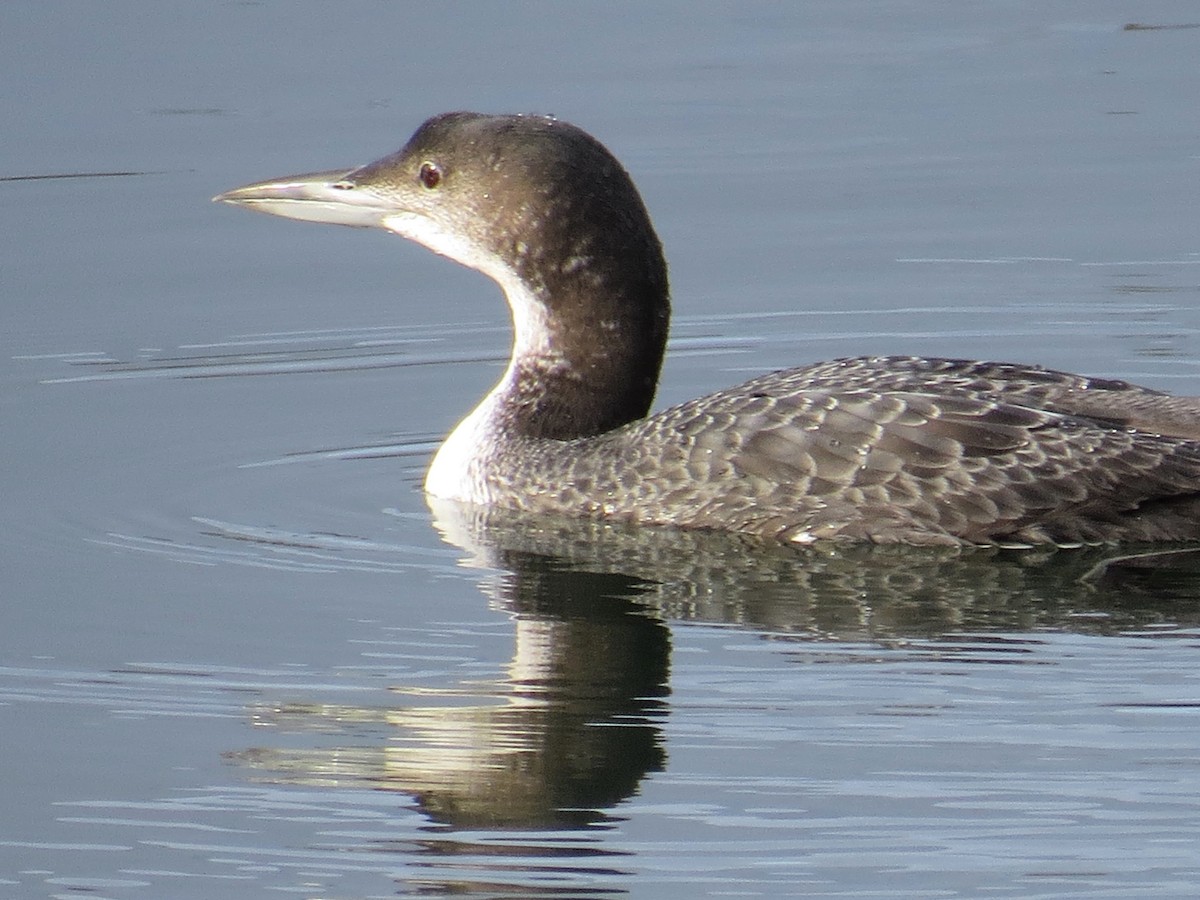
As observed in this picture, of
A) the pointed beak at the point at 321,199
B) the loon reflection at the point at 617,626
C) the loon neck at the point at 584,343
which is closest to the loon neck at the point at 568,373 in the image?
the loon neck at the point at 584,343

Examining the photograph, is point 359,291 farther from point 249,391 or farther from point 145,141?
point 145,141

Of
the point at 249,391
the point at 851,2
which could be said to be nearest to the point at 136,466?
the point at 249,391

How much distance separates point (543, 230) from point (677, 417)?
26.4 inches

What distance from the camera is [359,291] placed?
9805 millimetres

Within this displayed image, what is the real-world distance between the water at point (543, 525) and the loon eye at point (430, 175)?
0.89 m

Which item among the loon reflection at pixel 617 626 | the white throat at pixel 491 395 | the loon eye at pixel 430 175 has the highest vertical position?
the loon eye at pixel 430 175

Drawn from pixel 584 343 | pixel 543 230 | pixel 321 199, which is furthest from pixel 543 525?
pixel 321 199

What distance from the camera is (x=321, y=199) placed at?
24.7 feet

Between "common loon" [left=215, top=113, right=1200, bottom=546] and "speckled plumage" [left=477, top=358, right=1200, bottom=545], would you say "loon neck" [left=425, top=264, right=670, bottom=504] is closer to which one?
"common loon" [left=215, top=113, right=1200, bottom=546]

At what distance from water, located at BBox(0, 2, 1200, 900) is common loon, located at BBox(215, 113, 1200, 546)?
0.14m

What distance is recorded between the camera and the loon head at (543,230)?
23.6ft

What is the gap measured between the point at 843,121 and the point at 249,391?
4388 mm

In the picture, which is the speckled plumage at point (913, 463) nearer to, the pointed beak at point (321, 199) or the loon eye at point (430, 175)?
the loon eye at point (430, 175)

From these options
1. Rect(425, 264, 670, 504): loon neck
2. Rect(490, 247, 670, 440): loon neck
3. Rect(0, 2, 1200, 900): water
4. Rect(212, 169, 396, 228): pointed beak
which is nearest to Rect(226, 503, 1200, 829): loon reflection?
Rect(0, 2, 1200, 900): water
